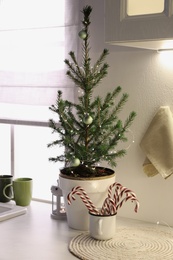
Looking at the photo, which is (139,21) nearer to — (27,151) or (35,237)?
(35,237)

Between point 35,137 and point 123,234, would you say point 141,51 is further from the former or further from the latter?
point 35,137

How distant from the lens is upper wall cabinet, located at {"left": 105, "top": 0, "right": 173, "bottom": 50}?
1.43m

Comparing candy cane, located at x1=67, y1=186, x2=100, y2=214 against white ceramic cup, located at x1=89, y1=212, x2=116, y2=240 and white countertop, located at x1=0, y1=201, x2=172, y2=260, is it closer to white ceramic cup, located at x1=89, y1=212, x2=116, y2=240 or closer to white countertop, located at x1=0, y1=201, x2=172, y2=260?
white ceramic cup, located at x1=89, y1=212, x2=116, y2=240

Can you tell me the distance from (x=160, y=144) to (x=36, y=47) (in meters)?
0.78

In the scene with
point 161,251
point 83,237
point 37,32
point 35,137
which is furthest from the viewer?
point 35,137

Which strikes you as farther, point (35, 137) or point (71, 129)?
point (35, 137)

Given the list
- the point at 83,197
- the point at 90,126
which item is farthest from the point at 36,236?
the point at 90,126

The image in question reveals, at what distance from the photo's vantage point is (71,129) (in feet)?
6.02

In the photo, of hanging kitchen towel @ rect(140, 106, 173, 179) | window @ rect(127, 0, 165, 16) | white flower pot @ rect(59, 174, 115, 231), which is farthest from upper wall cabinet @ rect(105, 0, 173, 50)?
white flower pot @ rect(59, 174, 115, 231)

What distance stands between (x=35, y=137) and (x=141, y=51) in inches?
39.2

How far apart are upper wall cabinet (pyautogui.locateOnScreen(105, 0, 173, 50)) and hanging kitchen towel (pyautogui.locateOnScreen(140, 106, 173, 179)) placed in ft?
1.31

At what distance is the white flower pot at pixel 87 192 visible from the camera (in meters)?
1.79

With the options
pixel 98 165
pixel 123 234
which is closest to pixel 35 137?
pixel 98 165

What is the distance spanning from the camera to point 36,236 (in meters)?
1.77
